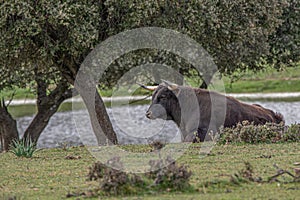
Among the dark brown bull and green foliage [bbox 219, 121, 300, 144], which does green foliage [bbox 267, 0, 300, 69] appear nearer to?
the dark brown bull

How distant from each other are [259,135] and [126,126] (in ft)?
76.3

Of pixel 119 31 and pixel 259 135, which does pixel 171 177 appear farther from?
pixel 119 31

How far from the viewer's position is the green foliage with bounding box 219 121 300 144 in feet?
42.8

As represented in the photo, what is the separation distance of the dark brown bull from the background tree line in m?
1.69

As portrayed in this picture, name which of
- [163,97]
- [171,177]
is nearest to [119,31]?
[163,97]

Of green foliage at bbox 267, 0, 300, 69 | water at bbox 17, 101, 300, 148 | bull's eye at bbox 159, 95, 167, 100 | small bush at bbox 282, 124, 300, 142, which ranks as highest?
green foliage at bbox 267, 0, 300, 69

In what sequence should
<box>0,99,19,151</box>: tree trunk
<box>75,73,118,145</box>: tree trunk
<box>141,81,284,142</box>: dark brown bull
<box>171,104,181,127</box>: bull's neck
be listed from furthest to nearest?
<box>0,99,19,151</box>: tree trunk < <box>75,73,118,145</box>: tree trunk < <box>171,104,181,127</box>: bull's neck < <box>141,81,284,142</box>: dark brown bull

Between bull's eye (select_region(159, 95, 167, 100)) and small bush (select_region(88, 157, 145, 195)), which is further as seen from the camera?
bull's eye (select_region(159, 95, 167, 100))

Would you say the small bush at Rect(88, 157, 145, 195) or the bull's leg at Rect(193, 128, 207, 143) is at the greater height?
the small bush at Rect(88, 157, 145, 195)

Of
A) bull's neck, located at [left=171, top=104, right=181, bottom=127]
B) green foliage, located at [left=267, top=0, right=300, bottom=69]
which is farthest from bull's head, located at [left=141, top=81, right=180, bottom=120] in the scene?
green foliage, located at [left=267, top=0, right=300, bottom=69]

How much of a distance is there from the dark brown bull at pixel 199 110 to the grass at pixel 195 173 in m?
2.06

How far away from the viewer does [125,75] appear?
64.0 ft

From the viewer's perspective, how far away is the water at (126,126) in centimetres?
3212

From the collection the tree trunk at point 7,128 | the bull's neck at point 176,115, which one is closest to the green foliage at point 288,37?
the bull's neck at point 176,115
